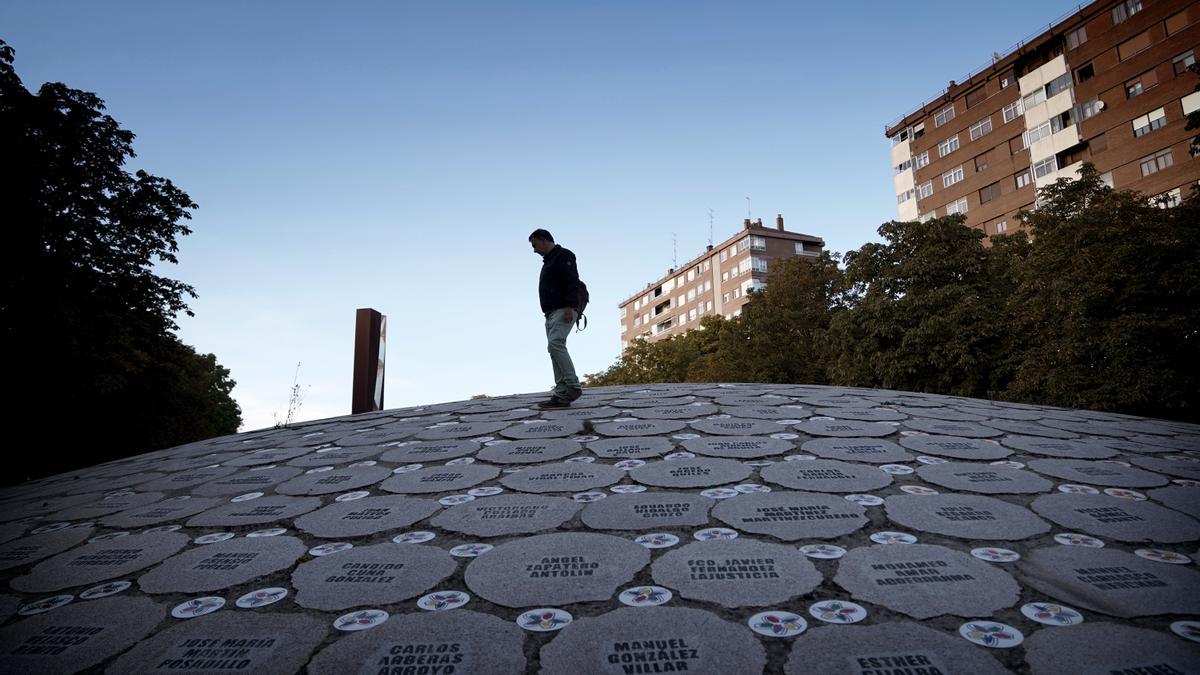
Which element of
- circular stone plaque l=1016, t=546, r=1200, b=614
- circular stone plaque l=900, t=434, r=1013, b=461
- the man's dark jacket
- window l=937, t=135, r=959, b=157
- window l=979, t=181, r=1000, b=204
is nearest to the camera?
circular stone plaque l=1016, t=546, r=1200, b=614

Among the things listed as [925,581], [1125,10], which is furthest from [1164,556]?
[1125,10]

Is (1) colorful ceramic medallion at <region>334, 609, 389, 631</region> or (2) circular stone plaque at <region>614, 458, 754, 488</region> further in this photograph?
(2) circular stone plaque at <region>614, 458, 754, 488</region>

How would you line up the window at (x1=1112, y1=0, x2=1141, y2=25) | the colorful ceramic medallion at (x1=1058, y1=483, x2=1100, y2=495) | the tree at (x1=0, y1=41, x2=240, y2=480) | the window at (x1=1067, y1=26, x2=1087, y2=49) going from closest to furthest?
the colorful ceramic medallion at (x1=1058, y1=483, x2=1100, y2=495)
the tree at (x1=0, y1=41, x2=240, y2=480)
the window at (x1=1112, y1=0, x2=1141, y2=25)
the window at (x1=1067, y1=26, x2=1087, y2=49)

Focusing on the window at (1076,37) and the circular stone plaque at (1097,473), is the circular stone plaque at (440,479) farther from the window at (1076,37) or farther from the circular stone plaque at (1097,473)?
the window at (1076,37)

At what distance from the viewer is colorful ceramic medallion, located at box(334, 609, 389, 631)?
2447 mm

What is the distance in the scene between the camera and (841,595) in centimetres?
254

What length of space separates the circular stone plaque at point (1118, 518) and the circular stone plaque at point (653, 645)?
7.80 feet

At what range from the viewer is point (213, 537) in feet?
12.0

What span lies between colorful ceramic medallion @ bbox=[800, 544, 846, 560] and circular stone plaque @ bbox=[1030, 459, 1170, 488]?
236cm

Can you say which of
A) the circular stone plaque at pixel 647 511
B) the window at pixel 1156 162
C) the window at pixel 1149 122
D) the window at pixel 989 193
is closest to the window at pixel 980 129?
the window at pixel 989 193

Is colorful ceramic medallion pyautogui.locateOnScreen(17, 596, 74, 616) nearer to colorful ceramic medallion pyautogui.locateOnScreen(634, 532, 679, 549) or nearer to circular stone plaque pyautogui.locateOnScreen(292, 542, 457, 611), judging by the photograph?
circular stone plaque pyautogui.locateOnScreen(292, 542, 457, 611)

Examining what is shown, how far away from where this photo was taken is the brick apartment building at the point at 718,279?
55.0 meters

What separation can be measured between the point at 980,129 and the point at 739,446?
39162 mm

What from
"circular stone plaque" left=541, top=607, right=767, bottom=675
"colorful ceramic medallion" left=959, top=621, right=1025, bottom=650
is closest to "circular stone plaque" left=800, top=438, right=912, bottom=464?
"colorful ceramic medallion" left=959, top=621, right=1025, bottom=650
